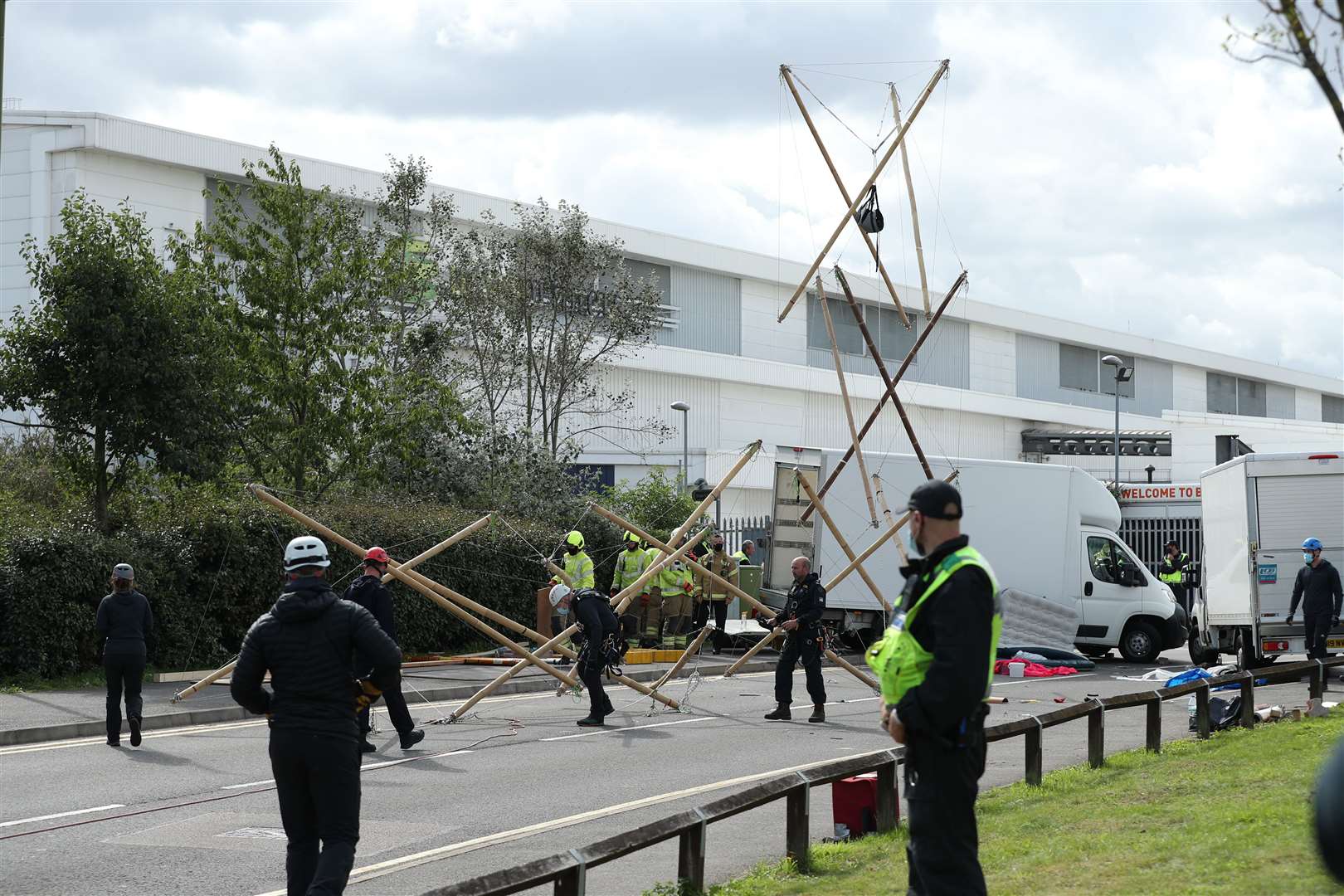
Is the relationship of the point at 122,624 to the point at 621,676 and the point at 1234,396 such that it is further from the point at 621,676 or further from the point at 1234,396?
the point at 1234,396

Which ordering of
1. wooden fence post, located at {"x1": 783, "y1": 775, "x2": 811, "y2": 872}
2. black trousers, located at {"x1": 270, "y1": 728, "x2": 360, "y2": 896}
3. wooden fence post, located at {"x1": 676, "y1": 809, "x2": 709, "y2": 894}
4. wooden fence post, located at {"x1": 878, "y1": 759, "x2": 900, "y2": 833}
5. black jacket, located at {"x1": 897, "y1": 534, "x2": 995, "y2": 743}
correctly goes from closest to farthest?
black jacket, located at {"x1": 897, "y1": 534, "x2": 995, "y2": 743}
black trousers, located at {"x1": 270, "y1": 728, "x2": 360, "y2": 896}
wooden fence post, located at {"x1": 676, "y1": 809, "x2": 709, "y2": 894}
wooden fence post, located at {"x1": 783, "y1": 775, "x2": 811, "y2": 872}
wooden fence post, located at {"x1": 878, "y1": 759, "x2": 900, "y2": 833}

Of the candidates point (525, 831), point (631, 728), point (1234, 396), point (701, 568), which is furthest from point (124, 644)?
point (1234, 396)

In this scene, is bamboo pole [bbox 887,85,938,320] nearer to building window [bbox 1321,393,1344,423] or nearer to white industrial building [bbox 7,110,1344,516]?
white industrial building [bbox 7,110,1344,516]

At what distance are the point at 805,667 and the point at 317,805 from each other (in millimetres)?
10811

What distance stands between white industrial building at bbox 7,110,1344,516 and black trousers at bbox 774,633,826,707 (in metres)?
16.0

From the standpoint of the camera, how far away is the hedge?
61.0 ft

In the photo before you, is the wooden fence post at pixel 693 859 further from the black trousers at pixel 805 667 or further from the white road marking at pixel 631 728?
the black trousers at pixel 805 667

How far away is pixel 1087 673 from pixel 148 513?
46.7ft

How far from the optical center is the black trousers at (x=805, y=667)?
1678 cm

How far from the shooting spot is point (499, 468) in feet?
99.0

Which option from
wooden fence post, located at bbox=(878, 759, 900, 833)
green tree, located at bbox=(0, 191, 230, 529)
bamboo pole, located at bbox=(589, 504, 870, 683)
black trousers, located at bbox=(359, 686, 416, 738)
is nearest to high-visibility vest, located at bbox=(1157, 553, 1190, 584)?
bamboo pole, located at bbox=(589, 504, 870, 683)

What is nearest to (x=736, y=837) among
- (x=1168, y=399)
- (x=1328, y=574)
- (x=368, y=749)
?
(x=368, y=749)

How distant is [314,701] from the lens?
6.51 m

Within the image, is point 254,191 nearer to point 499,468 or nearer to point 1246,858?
point 499,468
